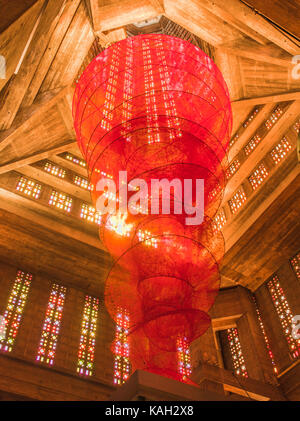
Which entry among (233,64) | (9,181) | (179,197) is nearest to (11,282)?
(9,181)

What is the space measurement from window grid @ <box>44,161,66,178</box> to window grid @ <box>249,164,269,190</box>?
291 inches

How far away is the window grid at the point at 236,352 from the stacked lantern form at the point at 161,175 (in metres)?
8.01

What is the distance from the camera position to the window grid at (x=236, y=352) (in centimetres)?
1421

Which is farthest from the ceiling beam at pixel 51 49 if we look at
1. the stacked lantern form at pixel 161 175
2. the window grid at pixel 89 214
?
the window grid at pixel 89 214

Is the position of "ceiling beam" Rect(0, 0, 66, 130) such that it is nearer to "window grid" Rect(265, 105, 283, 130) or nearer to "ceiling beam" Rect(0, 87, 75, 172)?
"ceiling beam" Rect(0, 87, 75, 172)

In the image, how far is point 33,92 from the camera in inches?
462

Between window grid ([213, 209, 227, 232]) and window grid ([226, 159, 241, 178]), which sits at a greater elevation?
window grid ([226, 159, 241, 178])

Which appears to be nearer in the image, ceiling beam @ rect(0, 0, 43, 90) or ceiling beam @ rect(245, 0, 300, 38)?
ceiling beam @ rect(245, 0, 300, 38)

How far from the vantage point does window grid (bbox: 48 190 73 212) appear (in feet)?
43.1

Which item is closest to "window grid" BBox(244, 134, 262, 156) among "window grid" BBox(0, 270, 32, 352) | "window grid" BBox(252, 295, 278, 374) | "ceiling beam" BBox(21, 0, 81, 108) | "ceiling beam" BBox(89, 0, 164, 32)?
"ceiling beam" BBox(89, 0, 164, 32)

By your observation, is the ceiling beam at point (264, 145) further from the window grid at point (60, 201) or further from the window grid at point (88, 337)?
the window grid at point (88, 337)

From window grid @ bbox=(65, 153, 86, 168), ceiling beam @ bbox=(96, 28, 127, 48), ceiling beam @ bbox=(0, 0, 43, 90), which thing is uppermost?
ceiling beam @ bbox=(96, 28, 127, 48)

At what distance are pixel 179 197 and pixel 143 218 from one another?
90 cm
